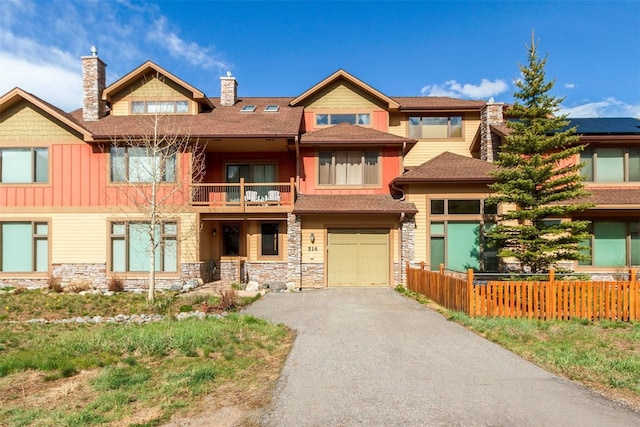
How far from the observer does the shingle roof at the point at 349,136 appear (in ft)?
56.9

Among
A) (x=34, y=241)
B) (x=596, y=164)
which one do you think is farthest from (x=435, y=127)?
(x=34, y=241)

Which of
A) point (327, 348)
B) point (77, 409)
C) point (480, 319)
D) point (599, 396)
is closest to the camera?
point (77, 409)

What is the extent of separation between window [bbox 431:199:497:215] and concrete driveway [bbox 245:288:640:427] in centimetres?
780

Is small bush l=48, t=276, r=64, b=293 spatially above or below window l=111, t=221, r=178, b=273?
below

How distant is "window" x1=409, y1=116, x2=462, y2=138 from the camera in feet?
66.6

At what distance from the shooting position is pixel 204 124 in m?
17.7

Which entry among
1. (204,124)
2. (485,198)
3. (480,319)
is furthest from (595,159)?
(204,124)

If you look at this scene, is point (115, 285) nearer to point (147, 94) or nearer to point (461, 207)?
point (147, 94)

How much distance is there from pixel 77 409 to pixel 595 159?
1948cm

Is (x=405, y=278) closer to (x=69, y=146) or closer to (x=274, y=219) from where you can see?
(x=274, y=219)

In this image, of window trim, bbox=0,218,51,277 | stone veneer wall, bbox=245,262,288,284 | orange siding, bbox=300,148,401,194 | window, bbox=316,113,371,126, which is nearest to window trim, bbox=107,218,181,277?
window trim, bbox=0,218,51,277

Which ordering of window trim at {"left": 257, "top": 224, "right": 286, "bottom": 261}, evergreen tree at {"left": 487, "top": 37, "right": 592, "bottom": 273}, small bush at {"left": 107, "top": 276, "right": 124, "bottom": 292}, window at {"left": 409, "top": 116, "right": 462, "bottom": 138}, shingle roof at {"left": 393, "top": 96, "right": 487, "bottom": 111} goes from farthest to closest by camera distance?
window at {"left": 409, "top": 116, "right": 462, "bottom": 138}, shingle roof at {"left": 393, "top": 96, "right": 487, "bottom": 111}, window trim at {"left": 257, "top": 224, "right": 286, "bottom": 261}, small bush at {"left": 107, "top": 276, "right": 124, "bottom": 292}, evergreen tree at {"left": 487, "top": 37, "right": 592, "bottom": 273}

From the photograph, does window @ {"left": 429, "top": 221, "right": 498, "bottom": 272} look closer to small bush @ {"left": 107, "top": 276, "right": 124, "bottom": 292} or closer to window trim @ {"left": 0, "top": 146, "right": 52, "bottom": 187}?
small bush @ {"left": 107, "top": 276, "right": 124, "bottom": 292}

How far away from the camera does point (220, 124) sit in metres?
17.7
